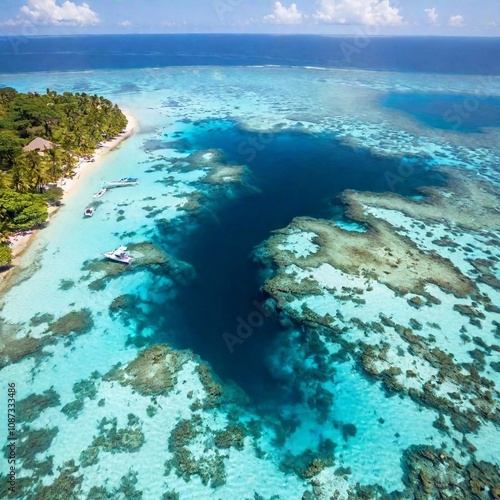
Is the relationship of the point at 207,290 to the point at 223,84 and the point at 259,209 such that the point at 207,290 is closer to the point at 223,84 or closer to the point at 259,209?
the point at 259,209

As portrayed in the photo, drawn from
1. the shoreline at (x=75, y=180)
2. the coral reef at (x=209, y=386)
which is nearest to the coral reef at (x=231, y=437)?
the coral reef at (x=209, y=386)

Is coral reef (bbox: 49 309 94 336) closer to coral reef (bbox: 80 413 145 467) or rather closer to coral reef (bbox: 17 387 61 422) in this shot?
coral reef (bbox: 17 387 61 422)

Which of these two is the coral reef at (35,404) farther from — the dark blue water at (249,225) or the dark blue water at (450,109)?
the dark blue water at (450,109)

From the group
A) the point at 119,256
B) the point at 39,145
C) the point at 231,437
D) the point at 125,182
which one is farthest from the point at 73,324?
the point at 39,145

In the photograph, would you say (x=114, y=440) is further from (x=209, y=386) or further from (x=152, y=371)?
(x=209, y=386)

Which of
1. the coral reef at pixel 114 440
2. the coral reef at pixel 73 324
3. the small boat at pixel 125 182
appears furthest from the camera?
the small boat at pixel 125 182

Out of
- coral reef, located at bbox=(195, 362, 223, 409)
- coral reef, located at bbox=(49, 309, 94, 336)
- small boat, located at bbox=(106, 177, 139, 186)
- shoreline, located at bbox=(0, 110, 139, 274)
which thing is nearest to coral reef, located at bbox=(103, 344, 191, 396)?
coral reef, located at bbox=(195, 362, 223, 409)
